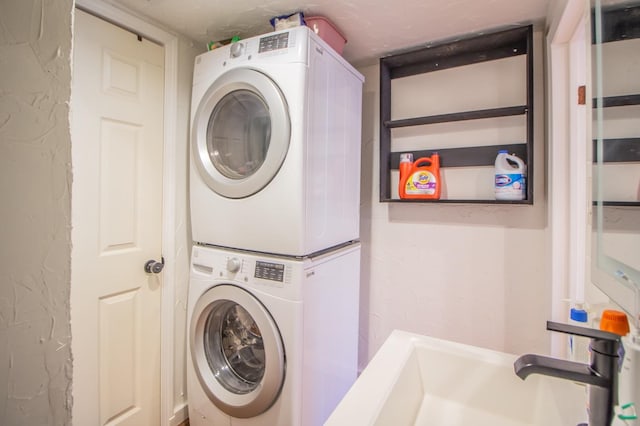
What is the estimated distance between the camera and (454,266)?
1710 mm

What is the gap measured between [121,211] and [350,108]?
4.13 feet

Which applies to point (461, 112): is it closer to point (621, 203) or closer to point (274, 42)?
point (274, 42)

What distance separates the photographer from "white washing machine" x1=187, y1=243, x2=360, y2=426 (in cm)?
125

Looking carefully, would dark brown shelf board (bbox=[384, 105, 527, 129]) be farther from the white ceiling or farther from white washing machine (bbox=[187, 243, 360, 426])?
white washing machine (bbox=[187, 243, 360, 426])

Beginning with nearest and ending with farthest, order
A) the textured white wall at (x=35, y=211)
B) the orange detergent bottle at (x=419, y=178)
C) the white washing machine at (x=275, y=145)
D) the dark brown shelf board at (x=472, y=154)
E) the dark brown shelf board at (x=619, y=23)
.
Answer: the textured white wall at (x=35, y=211)
the dark brown shelf board at (x=619, y=23)
the white washing machine at (x=275, y=145)
the dark brown shelf board at (x=472, y=154)
the orange detergent bottle at (x=419, y=178)

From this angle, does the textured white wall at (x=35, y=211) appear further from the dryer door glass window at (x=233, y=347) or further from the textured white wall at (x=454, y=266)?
the textured white wall at (x=454, y=266)

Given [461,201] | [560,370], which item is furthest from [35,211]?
[461,201]

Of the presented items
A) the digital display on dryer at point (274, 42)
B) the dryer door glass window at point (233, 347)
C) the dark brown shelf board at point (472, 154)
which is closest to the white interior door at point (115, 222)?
the dryer door glass window at point (233, 347)

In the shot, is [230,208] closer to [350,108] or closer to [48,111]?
[350,108]

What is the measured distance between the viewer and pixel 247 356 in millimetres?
1543

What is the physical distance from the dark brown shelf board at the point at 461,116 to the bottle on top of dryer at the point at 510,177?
0.19 m

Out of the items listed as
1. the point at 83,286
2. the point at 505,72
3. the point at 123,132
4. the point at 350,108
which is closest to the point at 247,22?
the point at 350,108

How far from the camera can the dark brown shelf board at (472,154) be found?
4.99 ft

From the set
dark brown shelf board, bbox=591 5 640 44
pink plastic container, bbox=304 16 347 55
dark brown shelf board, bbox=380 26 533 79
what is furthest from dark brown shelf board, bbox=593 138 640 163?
pink plastic container, bbox=304 16 347 55
